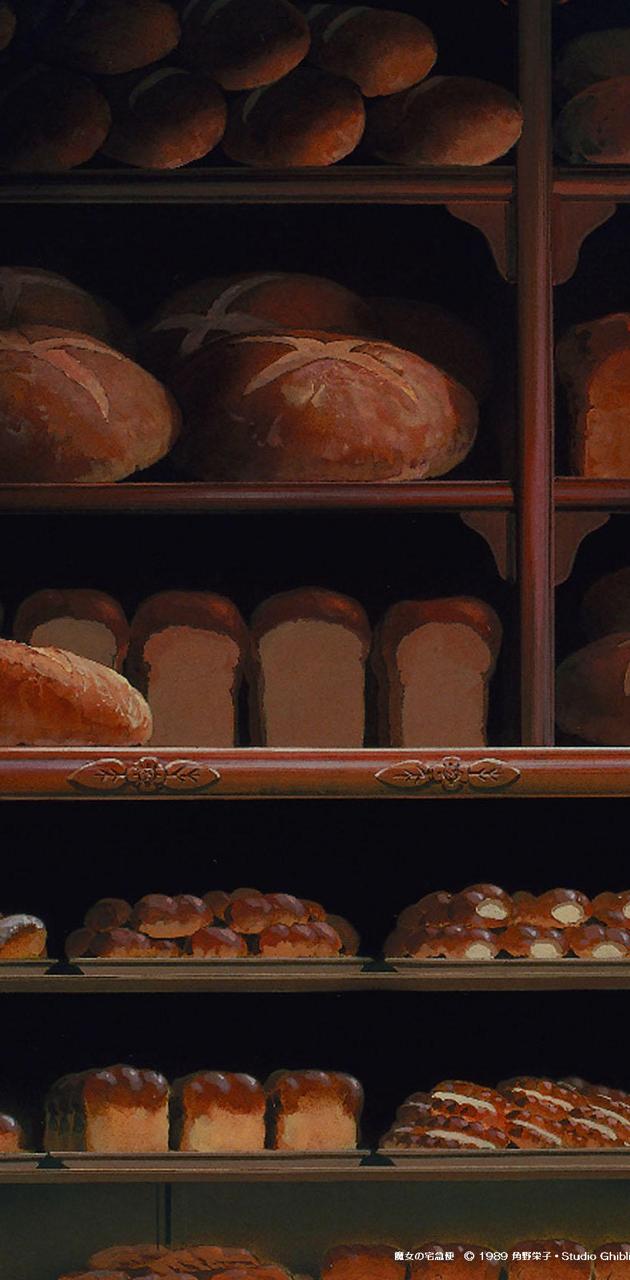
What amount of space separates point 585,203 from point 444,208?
32 centimetres

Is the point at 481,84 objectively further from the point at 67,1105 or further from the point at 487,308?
the point at 67,1105

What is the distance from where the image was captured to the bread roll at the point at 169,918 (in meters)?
2.44

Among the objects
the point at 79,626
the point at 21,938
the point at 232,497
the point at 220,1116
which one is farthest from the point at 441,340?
the point at 220,1116

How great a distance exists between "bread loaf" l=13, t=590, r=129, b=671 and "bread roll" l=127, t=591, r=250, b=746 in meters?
0.04

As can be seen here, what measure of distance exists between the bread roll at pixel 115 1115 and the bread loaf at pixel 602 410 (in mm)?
1237

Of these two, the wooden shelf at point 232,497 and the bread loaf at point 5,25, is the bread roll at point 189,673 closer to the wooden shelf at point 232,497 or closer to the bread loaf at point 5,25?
the wooden shelf at point 232,497

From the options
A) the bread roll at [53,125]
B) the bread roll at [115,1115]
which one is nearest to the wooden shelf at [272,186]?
the bread roll at [53,125]

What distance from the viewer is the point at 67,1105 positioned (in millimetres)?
2424

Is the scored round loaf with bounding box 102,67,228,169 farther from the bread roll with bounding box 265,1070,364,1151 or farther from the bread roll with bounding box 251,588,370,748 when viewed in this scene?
the bread roll with bounding box 265,1070,364,1151

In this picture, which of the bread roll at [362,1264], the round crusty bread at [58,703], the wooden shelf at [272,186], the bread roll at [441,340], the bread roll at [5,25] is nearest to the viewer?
the round crusty bread at [58,703]

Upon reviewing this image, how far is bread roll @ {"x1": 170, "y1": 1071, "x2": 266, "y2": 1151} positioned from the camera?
2.40m

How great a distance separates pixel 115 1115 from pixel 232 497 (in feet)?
3.24

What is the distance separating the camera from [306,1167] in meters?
2.32

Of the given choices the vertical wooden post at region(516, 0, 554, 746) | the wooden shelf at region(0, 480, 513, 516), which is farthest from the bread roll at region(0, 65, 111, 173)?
the vertical wooden post at region(516, 0, 554, 746)
